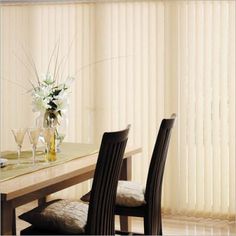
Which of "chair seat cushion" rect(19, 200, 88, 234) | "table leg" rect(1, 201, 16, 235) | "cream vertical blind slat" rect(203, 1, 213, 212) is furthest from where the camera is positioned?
"cream vertical blind slat" rect(203, 1, 213, 212)

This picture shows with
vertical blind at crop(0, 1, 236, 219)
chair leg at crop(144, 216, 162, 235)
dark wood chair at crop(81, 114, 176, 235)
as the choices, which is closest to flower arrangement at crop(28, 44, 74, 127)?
dark wood chair at crop(81, 114, 176, 235)

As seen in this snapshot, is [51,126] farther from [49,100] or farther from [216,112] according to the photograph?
[216,112]

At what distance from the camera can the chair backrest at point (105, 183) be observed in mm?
2914

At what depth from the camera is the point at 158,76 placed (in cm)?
505

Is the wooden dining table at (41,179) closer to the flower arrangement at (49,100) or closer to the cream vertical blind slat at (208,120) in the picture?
the flower arrangement at (49,100)

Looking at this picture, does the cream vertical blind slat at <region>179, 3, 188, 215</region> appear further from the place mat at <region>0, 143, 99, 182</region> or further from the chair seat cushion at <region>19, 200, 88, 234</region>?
the chair seat cushion at <region>19, 200, 88, 234</region>

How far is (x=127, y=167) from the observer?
4.09 meters

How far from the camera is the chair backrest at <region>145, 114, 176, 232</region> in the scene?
11.6 feet

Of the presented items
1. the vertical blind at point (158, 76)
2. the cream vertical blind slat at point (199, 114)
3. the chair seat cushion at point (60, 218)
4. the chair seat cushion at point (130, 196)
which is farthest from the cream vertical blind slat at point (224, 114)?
the chair seat cushion at point (60, 218)

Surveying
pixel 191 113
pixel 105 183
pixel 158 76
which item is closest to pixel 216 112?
pixel 191 113

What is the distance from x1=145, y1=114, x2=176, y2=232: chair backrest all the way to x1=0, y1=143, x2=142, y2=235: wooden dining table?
0.35 m

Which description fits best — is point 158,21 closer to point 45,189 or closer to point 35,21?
point 35,21

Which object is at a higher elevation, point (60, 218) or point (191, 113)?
point (191, 113)

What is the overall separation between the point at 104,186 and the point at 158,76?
2.23m
